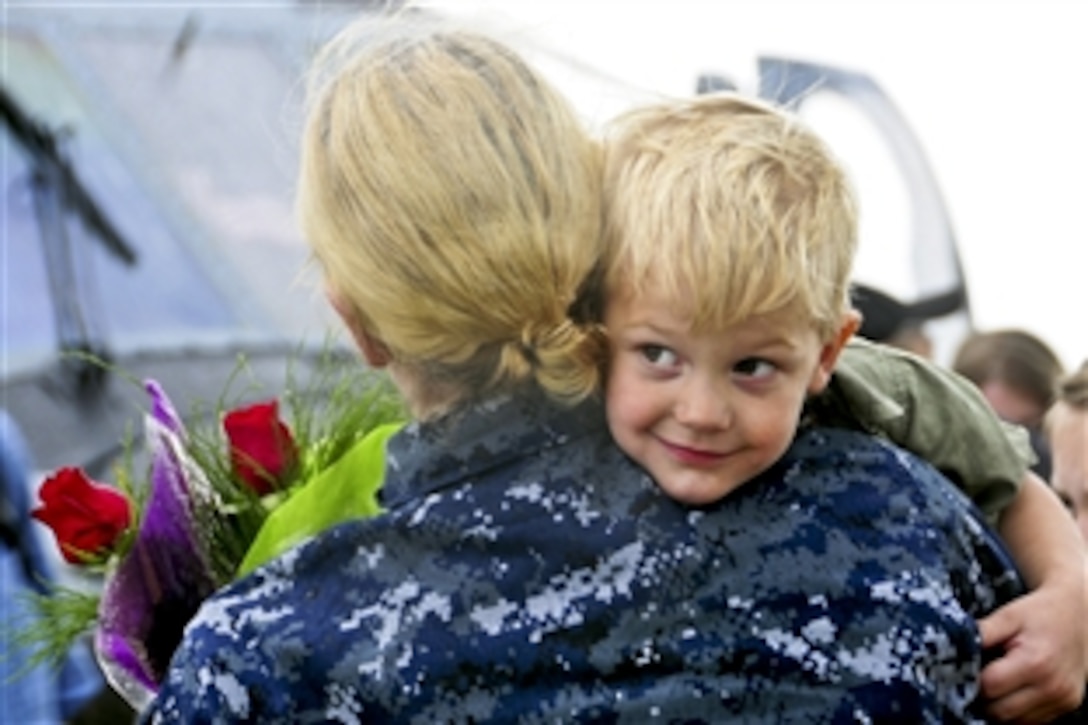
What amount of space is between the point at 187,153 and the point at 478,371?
576 centimetres

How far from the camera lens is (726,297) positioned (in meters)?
2.19

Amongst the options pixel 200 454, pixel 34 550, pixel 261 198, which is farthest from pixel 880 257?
pixel 200 454

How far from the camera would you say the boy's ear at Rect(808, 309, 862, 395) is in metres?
2.31

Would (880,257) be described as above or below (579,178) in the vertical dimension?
below

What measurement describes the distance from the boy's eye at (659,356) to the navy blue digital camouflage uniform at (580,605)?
4.7 inches

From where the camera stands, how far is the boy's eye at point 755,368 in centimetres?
224

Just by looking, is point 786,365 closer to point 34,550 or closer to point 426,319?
point 426,319

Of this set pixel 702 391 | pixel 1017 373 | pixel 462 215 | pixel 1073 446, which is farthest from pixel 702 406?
pixel 1017 373

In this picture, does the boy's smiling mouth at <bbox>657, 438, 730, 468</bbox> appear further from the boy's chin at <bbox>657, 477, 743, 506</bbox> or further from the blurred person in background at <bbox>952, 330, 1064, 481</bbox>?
the blurred person in background at <bbox>952, 330, 1064, 481</bbox>

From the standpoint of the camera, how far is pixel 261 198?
805cm

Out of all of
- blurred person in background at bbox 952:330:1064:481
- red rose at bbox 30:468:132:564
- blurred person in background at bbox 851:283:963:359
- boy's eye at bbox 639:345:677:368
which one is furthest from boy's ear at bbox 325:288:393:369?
blurred person in background at bbox 952:330:1064:481

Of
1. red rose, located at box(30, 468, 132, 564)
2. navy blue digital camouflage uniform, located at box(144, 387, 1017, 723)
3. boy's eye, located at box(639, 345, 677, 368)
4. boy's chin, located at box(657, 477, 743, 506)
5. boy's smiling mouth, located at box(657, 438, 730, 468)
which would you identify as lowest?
red rose, located at box(30, 468, 132, 564)

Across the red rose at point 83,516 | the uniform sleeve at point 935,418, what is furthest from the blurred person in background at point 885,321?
the red rose at point 83,516

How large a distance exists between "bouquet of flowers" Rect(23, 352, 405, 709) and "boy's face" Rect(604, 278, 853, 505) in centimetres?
34
